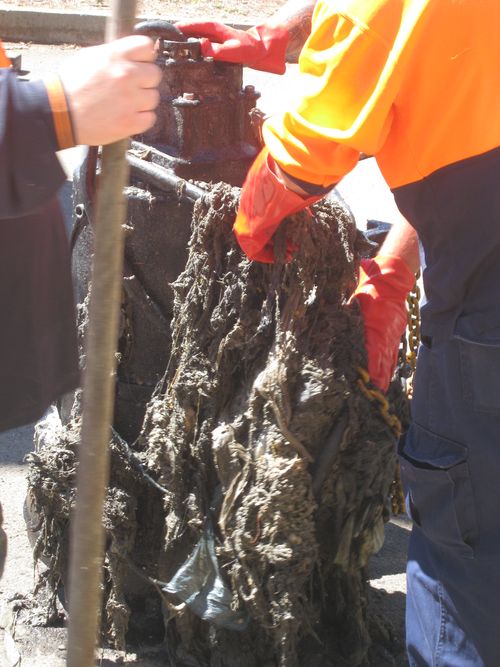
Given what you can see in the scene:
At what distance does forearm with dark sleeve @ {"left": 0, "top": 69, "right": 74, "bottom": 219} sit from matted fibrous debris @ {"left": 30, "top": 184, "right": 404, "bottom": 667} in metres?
0.90

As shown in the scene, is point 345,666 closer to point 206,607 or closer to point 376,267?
point 206,607

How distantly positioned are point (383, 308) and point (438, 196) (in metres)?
0.57

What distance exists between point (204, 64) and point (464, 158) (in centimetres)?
107

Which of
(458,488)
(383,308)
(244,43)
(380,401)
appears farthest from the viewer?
(244,43)

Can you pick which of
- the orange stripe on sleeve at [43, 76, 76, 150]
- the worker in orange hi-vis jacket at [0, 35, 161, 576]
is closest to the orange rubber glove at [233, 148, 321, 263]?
Result: the worker in orange hi-vis jacket at [0, 35, 161, 576]

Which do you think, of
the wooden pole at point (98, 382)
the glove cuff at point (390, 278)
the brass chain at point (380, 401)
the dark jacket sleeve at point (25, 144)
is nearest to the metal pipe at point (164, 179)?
the glove cuff at point (390, 278)

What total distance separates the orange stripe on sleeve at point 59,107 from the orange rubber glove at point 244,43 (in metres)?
1.40

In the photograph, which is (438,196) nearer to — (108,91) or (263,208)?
(263,208)

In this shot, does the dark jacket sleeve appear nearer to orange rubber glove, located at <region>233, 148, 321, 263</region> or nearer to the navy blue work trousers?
orange rubber glove, located at <region>233, 148, 321, 263</region>

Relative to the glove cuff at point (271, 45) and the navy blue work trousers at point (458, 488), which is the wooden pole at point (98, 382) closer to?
the navy blue work trousers at point (458, 488)

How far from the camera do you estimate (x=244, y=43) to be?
284 centimetres

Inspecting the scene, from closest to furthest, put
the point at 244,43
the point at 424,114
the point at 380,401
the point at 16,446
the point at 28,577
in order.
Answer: the point at 424,114
the point at 380,401
the point at 244,43
the point at 28,577
the point at 16,446

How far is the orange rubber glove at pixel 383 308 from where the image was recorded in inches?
91.7

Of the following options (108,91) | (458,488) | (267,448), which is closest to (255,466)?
(267,448)
